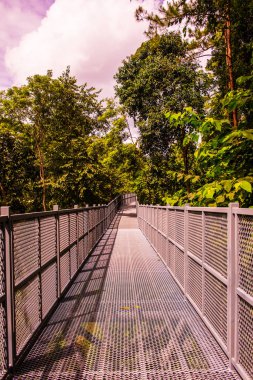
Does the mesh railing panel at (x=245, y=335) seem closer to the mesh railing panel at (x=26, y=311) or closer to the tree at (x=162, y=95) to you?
the mesh railing panel at (x=26, y=311)

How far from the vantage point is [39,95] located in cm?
3012

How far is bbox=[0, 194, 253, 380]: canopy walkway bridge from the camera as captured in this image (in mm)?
3088

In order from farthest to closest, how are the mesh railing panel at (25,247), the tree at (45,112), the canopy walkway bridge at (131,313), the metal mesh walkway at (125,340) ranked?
the tree at (45,112), the mesh railing panel at (25,247), the metal mesh walkway at (125,340), the canopy walkway bridge at (131,313)

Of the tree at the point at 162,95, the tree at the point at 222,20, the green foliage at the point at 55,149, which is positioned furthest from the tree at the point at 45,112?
the tree at the point at 222,20

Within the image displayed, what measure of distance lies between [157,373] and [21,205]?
2911cm

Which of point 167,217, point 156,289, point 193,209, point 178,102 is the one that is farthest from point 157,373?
point 178,102

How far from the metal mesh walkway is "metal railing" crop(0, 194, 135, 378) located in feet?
0.77

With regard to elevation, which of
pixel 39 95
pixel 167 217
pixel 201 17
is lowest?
pixel 167 217

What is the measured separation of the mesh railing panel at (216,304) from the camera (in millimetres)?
3529

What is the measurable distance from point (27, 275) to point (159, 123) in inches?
566

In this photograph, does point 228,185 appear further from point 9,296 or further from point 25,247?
point 9,296

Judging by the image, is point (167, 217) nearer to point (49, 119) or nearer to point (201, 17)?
point (201, 17)

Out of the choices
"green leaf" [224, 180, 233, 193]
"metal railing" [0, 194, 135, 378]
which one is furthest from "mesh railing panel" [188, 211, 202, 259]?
"metal railing" [0, 194, 135, 378]

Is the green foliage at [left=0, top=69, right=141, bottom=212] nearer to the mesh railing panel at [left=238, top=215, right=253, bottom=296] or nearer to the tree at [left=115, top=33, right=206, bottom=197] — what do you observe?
the tree at [left=115, top=33, right=206, bottom=197]
